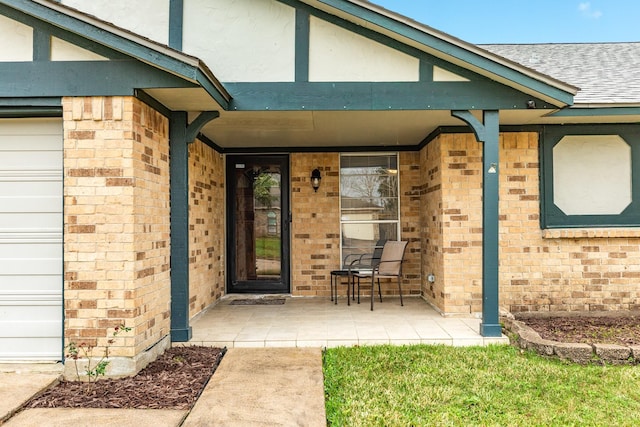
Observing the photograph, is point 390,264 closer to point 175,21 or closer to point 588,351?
point 588,351

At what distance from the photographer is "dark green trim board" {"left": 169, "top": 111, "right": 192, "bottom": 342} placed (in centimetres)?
455

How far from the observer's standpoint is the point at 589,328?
492 cm

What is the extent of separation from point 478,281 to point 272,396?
315cm

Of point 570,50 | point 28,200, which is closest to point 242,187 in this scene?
point 28,200

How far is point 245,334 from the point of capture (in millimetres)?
4758

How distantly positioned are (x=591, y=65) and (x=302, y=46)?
4.78 metres

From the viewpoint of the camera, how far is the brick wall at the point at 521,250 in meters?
5.52

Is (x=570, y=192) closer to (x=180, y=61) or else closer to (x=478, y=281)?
(x=478, y=281)

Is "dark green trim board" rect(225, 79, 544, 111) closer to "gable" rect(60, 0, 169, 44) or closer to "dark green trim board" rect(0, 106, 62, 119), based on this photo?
"gable" rect(60, 0, 169, 44)

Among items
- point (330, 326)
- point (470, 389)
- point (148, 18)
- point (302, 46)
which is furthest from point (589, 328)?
point (148, 18)

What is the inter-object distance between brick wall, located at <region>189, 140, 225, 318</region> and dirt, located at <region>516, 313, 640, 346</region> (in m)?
3.82

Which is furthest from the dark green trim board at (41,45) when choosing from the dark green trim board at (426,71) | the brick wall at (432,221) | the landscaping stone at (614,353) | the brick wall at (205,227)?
the landscaping stone at (614,353)

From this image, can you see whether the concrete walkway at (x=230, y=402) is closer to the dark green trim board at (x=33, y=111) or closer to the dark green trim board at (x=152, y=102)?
the dark green trim board at (x=33, y=111)

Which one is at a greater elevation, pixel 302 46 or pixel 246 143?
pixel 302 46
